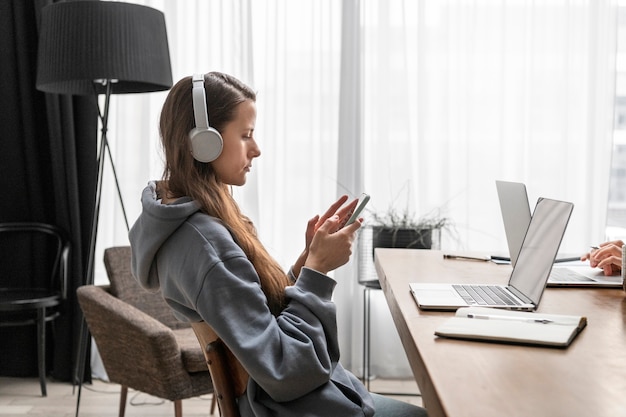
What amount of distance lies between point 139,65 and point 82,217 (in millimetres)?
1041

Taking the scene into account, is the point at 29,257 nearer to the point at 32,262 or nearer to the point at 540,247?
the point at 32,262

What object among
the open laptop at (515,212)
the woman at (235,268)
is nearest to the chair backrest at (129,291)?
the open laptop at (515,212)

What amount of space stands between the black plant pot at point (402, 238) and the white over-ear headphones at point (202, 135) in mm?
2013

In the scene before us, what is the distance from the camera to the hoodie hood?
4.43 feet

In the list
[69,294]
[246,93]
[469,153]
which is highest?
[246,93]

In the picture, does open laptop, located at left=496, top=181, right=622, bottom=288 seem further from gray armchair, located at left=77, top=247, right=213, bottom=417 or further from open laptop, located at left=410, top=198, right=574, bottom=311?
gray armchair, located at left=77, top=247, right=213, bottom=417

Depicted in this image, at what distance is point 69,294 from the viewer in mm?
3797

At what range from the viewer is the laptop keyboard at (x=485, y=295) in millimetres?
1610

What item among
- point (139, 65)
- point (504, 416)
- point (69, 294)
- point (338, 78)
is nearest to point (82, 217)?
point (69, 294)

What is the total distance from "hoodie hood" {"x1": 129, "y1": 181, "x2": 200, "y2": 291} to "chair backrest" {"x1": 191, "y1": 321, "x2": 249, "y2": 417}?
6.2 inches

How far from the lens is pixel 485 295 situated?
1.71 meters

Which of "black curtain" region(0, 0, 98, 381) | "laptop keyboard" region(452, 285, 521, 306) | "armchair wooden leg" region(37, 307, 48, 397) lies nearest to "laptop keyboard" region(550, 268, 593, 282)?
"laptop keyboard" region(452, 285, 521, 306)

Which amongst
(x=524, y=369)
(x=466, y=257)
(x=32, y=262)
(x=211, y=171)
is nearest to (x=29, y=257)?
(x=32, y=262)

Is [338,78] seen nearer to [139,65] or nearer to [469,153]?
[469,153]
